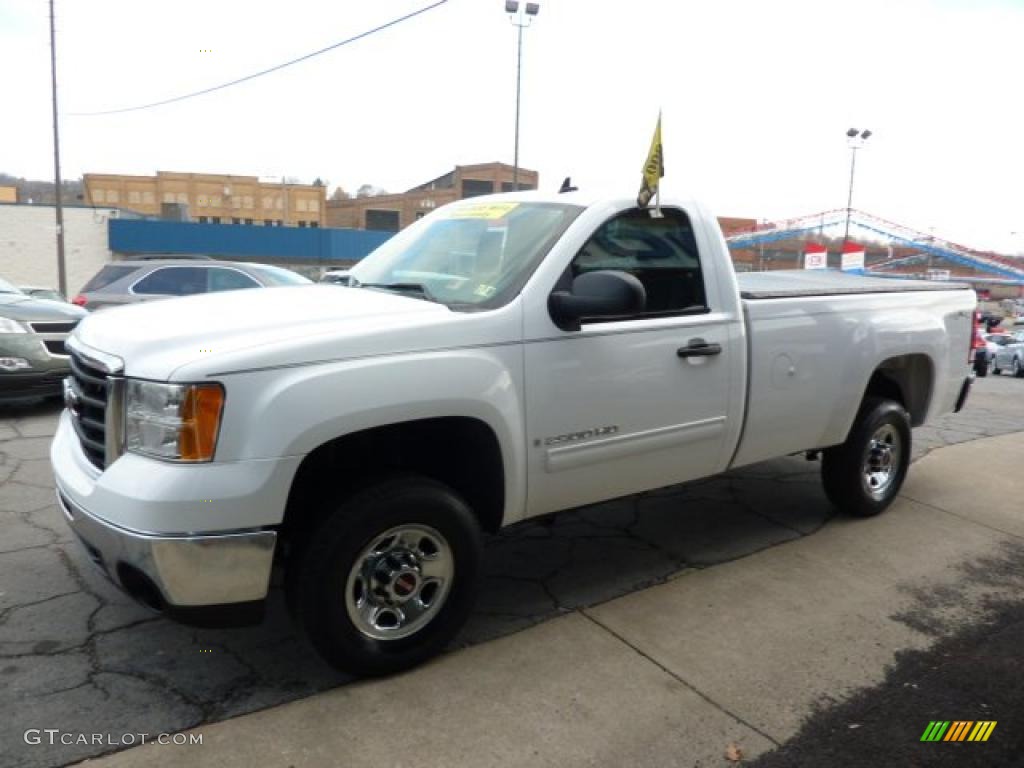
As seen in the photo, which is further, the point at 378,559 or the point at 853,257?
the point at 853,257

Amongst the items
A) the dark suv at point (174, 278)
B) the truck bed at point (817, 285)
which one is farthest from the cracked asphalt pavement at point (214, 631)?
the dark suv at point (174, 278)

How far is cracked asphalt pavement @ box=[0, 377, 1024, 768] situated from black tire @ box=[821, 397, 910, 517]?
9.3 inches

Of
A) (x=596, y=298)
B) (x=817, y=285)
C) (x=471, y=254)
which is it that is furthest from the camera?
(x=817, y=285)

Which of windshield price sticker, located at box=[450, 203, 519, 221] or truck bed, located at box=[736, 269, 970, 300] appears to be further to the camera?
truck bed, located at box=[736, 269, 970, 300]

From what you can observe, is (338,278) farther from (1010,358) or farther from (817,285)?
(1010,358)

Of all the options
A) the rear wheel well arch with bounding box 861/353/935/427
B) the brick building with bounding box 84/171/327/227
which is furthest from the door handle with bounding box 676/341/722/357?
the brick building with bounding box 84/171/327/227

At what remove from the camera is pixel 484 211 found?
4.04m

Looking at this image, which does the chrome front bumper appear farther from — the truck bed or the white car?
the truck bed

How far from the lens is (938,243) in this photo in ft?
211

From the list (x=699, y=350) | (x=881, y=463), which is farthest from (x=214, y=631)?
(x=881, y=463)

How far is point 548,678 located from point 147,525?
1.61 meters

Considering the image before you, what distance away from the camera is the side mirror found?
10.4ft

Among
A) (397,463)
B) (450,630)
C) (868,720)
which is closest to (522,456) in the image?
(397,463)

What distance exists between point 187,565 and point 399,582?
791mm
